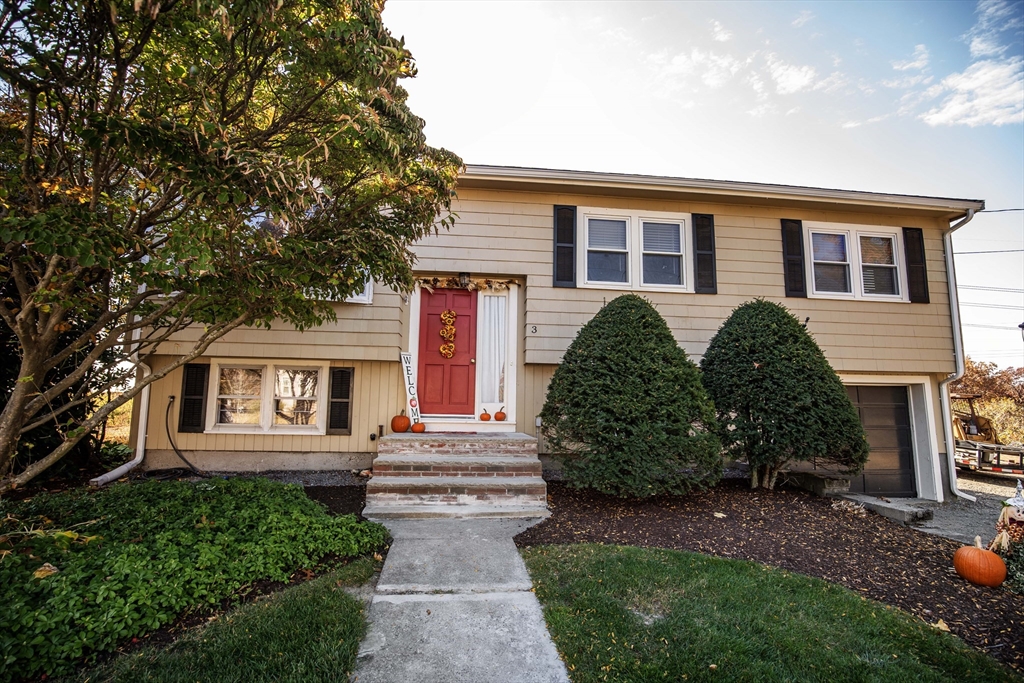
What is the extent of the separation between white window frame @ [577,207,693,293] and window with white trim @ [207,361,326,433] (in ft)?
14.0

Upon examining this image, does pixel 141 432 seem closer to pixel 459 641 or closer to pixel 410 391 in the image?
pixel 410 391

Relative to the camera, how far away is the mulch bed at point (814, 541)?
3285 millimetres

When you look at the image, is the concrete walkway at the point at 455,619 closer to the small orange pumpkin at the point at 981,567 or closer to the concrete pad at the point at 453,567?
the concrete pad at the point at 453,567

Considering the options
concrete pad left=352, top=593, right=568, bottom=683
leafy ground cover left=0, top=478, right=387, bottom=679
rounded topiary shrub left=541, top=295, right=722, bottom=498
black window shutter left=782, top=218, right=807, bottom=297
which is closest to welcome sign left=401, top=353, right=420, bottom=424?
rounded topiary shrub left=541, top=295, right=722, bottom=498

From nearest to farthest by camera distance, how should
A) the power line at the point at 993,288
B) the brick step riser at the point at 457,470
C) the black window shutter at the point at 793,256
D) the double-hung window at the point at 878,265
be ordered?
the brick step riser at the point at 457,470
the black window shutter at the point at 793,256
the double-hung window at the point at 878,265
the power line at the point at 993,288

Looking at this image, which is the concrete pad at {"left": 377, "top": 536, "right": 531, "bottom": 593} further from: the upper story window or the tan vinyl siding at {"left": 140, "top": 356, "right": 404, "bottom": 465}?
the upper story window

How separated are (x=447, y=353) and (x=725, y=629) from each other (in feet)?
16.1

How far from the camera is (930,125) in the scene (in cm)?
904

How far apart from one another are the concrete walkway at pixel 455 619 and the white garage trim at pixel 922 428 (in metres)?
6.99

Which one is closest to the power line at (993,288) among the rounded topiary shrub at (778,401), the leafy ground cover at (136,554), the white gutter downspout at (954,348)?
the white gutter downspout at (954,348)

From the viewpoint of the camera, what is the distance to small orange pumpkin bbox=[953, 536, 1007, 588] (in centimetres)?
365

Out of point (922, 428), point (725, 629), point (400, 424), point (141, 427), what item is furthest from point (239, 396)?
point (922, 428)

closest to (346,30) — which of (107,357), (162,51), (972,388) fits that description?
(162,51)

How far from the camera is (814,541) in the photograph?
13.9 ft
